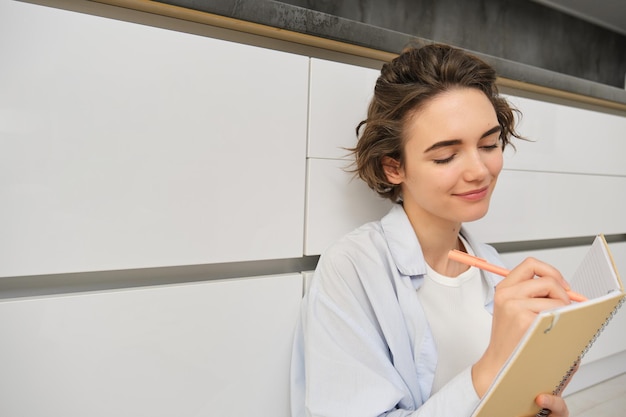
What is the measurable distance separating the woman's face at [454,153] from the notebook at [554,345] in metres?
0.19

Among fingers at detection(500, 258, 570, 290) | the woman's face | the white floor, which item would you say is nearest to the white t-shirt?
the woman's face

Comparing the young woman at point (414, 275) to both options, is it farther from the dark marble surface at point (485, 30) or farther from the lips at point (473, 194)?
the dark marble surface at point (485, 30)

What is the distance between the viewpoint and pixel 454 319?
2.37 ft

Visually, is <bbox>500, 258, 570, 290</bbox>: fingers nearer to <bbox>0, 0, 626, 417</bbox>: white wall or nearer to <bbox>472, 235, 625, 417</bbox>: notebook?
<bbox>472, 235, 625, 417</bbox>: notebook

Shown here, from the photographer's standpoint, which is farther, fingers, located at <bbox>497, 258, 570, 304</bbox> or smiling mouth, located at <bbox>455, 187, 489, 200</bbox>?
smiling mouth, located at <bbox>455, 187, 489, 200</bbox>

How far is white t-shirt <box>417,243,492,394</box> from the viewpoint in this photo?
700mm

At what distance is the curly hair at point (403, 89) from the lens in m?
0.68

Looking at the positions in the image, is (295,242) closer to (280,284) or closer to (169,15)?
(280,284)

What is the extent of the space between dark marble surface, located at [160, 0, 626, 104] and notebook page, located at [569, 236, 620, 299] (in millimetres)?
500

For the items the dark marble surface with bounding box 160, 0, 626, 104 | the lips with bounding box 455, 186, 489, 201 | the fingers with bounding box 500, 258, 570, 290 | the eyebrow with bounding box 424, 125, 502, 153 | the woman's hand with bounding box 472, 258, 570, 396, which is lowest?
the woman's hand with bounding box 472, 258, 570, 396

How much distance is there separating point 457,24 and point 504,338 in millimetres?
1313

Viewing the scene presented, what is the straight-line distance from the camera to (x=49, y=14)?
21.3 inches

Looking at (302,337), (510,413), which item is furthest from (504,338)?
(302,337)

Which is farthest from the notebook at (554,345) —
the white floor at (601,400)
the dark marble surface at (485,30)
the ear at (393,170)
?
the white floor at (601,400)
